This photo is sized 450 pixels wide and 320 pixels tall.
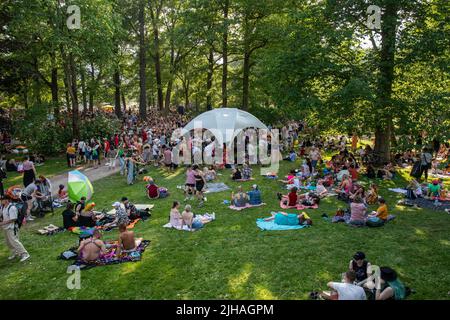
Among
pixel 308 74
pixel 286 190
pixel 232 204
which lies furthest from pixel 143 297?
pixel 308 74

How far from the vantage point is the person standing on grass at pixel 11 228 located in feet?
30.7

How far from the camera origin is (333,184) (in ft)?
54.1

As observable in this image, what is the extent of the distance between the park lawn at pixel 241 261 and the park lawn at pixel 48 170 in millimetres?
7124

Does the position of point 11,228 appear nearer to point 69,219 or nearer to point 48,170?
point 69,219

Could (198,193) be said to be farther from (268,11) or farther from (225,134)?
(268,11)

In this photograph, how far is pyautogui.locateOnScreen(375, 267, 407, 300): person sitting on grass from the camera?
6676 mm

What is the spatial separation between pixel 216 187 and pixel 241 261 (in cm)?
794

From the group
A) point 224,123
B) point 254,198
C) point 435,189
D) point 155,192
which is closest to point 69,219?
point 155,192


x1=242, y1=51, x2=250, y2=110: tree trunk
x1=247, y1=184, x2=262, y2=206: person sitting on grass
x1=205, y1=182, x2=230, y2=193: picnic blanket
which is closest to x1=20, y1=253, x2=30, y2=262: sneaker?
x1=247, y1=184, x2=262, y2=206: person sitting on grass

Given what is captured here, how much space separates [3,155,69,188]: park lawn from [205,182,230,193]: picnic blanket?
30.4 feet

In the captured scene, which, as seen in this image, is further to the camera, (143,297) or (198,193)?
(198,193)

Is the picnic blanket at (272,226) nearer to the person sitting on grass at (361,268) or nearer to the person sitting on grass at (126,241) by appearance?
the person sitting on grass at (361,268)

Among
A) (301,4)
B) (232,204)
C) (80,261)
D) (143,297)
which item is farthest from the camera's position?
(301,4)
